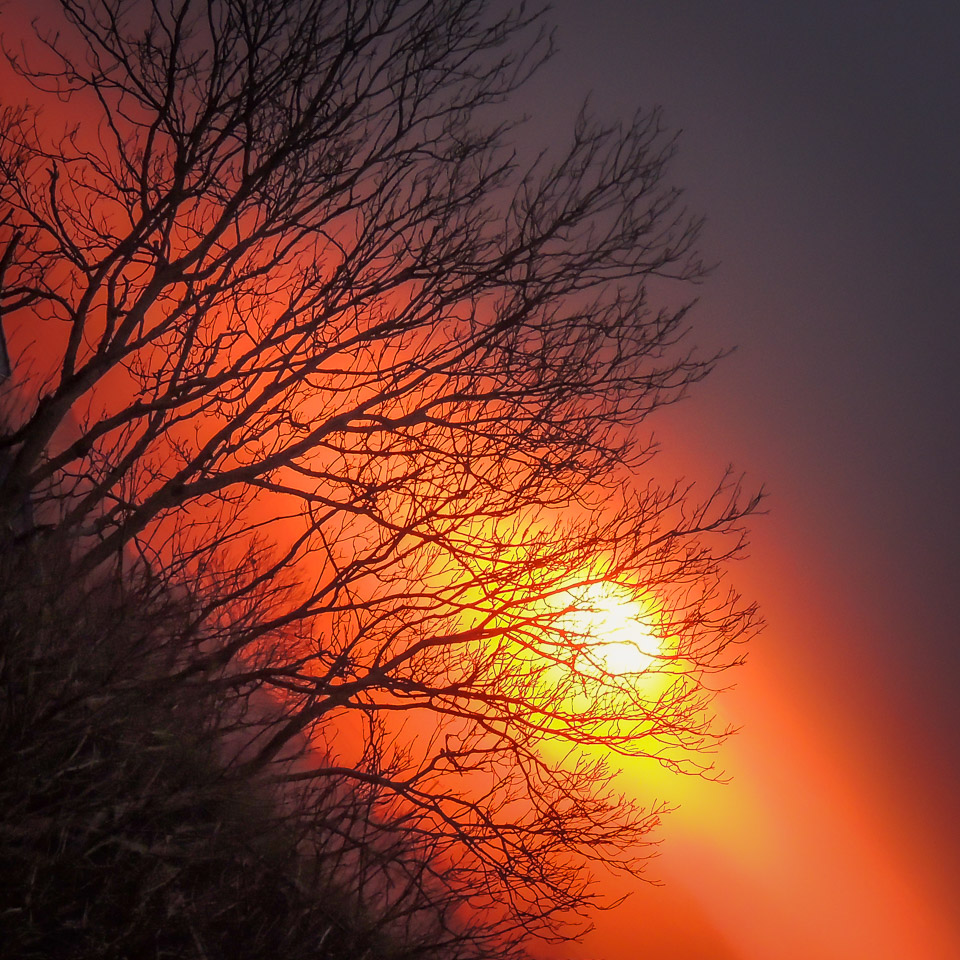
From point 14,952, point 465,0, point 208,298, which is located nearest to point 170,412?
point 208,298

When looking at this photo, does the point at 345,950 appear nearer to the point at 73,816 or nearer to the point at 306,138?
the point at 73,816

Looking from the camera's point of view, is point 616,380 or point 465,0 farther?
point 616,380

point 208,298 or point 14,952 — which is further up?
point 208,298

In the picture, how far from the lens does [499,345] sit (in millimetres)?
3867

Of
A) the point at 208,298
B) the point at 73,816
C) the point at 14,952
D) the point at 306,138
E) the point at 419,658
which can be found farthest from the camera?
the point at 419,658

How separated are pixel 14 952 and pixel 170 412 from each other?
270cm

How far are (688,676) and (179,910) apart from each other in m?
2.38

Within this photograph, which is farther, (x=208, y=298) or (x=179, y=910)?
(x=208, y=298)

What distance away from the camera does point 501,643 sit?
3.99 meters

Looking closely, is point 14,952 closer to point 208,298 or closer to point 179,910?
point 179,910

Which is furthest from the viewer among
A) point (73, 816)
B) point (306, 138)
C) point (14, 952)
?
point (306, 138)

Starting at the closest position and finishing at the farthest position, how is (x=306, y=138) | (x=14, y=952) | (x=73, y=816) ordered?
1. (x=14, y=952)
2. (x=73, y=816)
3. (x=306, y=138)

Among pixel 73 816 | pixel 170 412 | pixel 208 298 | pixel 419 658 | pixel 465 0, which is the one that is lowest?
pixel 73 816

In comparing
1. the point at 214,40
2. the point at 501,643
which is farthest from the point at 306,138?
the point at 501,643
